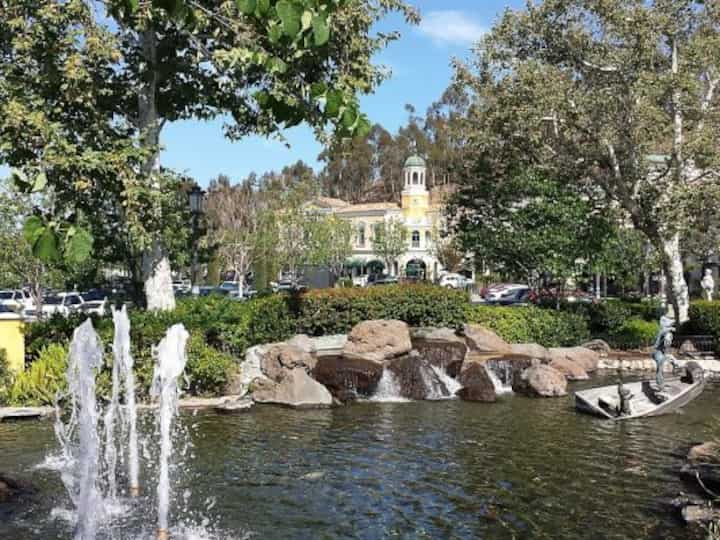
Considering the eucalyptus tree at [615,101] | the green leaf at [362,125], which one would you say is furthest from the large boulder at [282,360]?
the green leaf at [362,125]

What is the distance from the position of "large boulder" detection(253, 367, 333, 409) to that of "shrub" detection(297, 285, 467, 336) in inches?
178

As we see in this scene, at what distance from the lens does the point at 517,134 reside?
24.9 metres

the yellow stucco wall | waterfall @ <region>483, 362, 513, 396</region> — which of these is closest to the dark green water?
A: the yellow stucco wall

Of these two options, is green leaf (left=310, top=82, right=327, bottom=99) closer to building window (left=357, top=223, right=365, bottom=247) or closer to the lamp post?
the lamp post

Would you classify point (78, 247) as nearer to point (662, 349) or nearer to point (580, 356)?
point (662, 349)

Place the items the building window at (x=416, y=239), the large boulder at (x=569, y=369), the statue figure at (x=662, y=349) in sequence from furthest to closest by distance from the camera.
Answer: the building window at (x=416, y=239) < the large boulder at (x=569, y=369) < the statue figure at (x=662, y=349)

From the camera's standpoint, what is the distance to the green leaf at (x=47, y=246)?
2.78 meters

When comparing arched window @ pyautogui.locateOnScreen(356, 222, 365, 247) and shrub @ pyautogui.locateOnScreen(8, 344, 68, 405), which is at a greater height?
arched window @ pyautogui.locateOnScreen(356, 222, 365, 247)

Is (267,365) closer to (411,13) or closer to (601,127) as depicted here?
(411,13)

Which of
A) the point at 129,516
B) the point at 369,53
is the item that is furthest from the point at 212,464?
the point at 369,53

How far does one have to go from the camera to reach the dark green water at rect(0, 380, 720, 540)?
8.64 meters

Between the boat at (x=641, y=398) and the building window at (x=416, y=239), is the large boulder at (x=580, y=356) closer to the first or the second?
the boat at (x=641, y=398)

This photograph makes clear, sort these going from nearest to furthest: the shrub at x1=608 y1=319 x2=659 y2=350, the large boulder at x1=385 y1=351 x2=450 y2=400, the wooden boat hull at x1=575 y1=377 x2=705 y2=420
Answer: the wooden boat hull at x1=575 y1=377 x2=705 y2=420 < the large boulder at x1=385 y1=351 x2=450 y2=400 < the shrub at x1=608 y1=319 x2=659 y2=350

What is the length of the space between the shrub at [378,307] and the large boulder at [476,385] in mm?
4136
